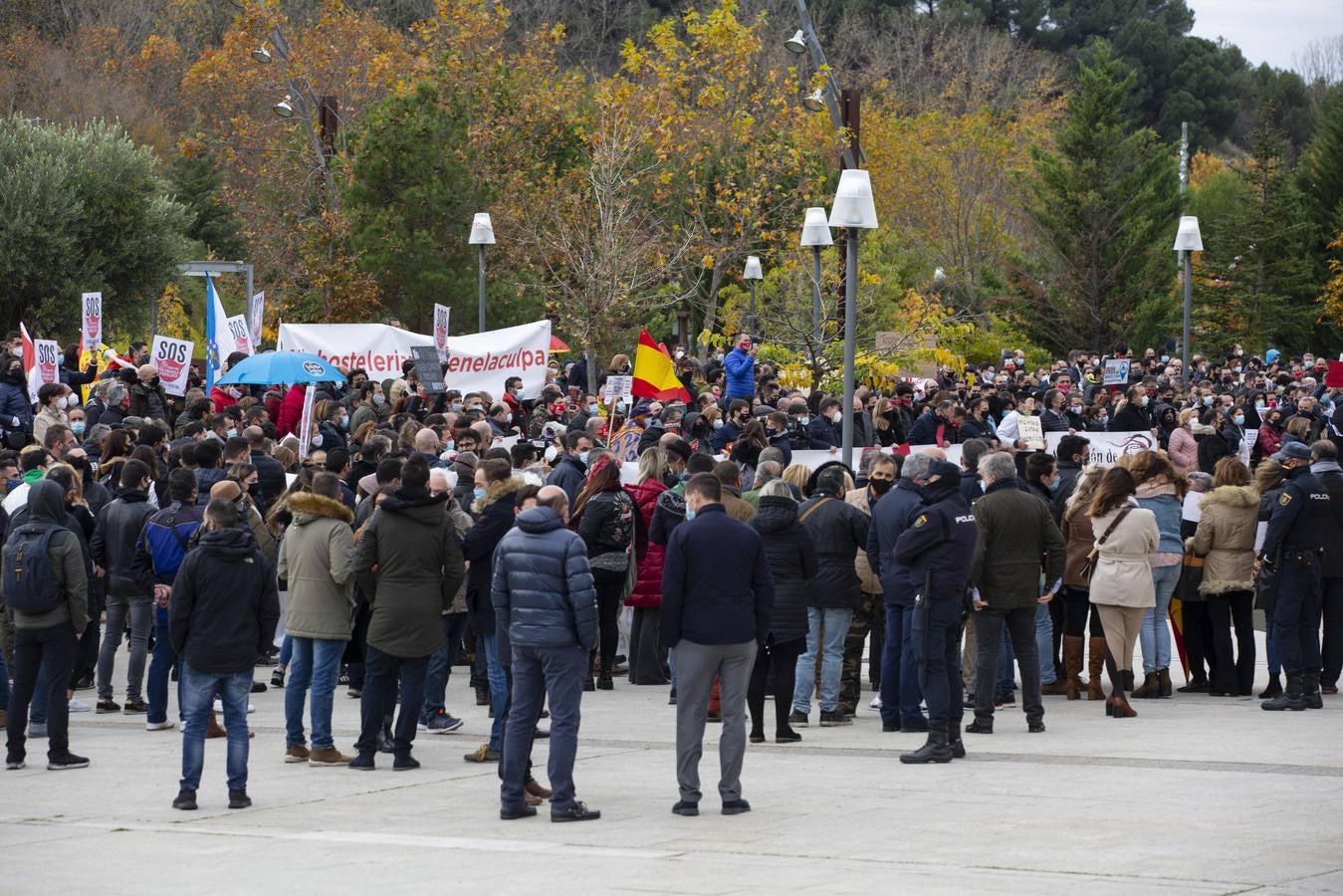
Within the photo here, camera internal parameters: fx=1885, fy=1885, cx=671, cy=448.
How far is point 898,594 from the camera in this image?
12.4 metres

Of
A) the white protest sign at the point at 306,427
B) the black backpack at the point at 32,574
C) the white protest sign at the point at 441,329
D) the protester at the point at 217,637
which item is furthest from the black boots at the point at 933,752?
the white protest sign at the point at 441,329

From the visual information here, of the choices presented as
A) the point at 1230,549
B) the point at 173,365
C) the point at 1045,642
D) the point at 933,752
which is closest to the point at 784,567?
the point at 933,752

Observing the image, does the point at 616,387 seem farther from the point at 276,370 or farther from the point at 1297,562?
the point at 1297,562

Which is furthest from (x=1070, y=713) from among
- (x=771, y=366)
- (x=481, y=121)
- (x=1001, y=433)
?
(x=481, y=121)

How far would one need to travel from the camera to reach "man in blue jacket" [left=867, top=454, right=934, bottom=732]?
12.2 metres

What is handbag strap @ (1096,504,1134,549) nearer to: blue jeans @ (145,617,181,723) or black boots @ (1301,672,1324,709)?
black boots @ (1301,672,1324,709)

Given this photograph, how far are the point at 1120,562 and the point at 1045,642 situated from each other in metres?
1.19

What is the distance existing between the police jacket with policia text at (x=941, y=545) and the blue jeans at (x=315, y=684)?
3594mm

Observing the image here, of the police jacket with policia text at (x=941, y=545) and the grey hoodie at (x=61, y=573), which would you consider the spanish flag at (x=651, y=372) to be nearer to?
the police jacket with policia text at (x=941, y=545)

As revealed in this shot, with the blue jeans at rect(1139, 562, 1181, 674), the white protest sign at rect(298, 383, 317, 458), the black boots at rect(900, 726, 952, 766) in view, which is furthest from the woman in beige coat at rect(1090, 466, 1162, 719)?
the white protest sign at rect(298, 383, 317, 458)

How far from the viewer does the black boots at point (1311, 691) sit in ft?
44.7

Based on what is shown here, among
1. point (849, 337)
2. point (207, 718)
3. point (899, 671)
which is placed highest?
point (849, 337)

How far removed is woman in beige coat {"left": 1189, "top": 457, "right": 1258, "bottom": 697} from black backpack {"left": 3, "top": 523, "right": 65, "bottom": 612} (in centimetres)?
814

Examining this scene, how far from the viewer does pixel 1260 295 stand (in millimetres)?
53438
